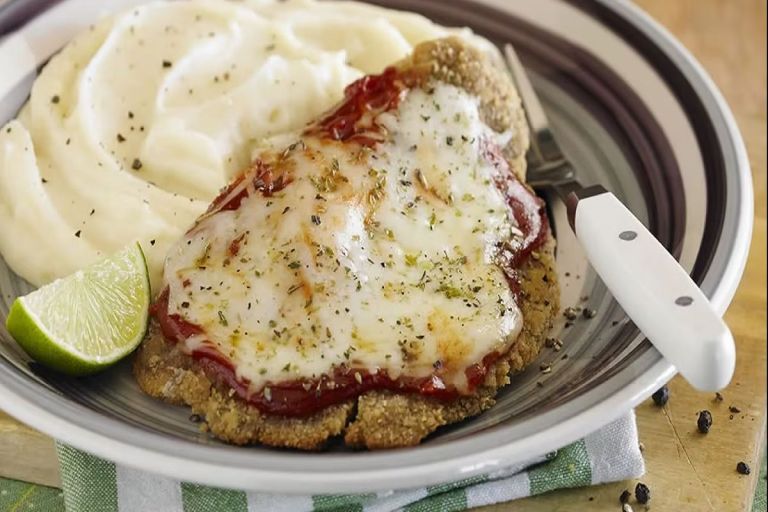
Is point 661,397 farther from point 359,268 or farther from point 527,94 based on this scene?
point 527,94

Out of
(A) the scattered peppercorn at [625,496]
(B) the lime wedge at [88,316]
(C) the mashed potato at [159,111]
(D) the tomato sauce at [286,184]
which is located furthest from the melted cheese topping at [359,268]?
(A) the scattered peppercorn at [625,496]

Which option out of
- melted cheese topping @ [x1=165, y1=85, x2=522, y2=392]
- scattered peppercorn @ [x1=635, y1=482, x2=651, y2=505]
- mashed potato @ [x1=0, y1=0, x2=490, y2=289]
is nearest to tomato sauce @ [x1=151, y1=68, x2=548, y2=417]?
melted cheese topping @ [x1=165, y1=85, x2=522, y2=392]

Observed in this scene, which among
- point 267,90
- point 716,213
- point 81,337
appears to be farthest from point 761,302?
point 81,337

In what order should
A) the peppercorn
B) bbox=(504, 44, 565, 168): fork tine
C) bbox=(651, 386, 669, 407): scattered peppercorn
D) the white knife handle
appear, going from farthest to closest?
1. bbox=(504, 44, 565, 168): fork tine
2. the peppercorn
3. bbox=(651, 386, 669, 407): scattered peppercorn
4. the white knife handle

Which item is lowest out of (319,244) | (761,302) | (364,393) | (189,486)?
(761,302)

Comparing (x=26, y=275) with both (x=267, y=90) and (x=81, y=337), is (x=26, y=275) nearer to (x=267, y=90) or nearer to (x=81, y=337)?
(x=81, y=337)

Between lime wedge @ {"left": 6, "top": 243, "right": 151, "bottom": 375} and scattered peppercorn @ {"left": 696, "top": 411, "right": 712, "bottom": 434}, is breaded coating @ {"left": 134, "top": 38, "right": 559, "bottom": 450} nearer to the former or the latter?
lime wedge @ {"left": 6, "top": 243, "right": 151, "bottom": 375}

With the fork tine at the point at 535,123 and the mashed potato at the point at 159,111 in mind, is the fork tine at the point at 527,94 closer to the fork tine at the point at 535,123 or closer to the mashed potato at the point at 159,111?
the fork tine at the point at 535,123
